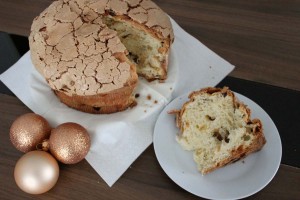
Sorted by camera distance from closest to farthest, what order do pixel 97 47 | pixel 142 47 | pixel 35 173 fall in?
pixel 35 173
pixel 97 47
pixel 142 47

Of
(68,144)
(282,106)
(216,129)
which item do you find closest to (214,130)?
(216,129)

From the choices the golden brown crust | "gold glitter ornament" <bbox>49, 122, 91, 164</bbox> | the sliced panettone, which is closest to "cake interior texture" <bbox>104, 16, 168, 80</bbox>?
the sliced panettone

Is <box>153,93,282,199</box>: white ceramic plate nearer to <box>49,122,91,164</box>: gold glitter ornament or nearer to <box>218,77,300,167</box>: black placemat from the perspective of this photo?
<box>218,77,300,167</box>: black placemat

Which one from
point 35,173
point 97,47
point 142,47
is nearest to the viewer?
point 35,173

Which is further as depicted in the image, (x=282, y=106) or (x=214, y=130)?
(x=282, y=106)

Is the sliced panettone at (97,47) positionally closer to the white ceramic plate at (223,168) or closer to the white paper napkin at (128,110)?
the white paper napkin at (128,110)

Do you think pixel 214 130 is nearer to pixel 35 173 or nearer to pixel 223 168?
pixel 223 168

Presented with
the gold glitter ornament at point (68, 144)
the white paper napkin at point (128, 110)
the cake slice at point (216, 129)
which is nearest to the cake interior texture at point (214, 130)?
the cake slice at point (216, 129)
